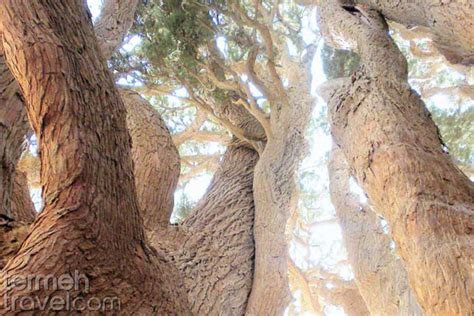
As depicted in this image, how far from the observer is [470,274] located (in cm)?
142

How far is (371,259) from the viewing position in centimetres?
358

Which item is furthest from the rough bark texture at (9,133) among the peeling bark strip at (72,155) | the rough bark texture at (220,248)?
the rough bark texture at (220,248)

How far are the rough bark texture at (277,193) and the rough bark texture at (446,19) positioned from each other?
146 centimetres

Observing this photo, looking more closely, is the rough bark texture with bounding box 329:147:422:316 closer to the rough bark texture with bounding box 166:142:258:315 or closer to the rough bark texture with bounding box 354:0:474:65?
the rough bark texture with bounding box 166:142:258:315

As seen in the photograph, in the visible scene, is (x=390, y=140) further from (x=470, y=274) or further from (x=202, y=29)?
(x=202, y=29)

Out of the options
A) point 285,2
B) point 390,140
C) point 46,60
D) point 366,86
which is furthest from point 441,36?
point 285,2

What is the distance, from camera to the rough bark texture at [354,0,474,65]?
78.2 inches

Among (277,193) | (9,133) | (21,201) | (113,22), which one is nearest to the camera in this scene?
(9,133)

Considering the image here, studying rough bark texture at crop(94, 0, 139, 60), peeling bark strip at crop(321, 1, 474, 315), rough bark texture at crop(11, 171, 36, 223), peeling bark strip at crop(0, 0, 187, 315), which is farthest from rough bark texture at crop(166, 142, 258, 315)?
rough bark texture at crop(94, 0, 139, 60)

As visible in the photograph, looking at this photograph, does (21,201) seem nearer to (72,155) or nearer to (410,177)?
(72,155)

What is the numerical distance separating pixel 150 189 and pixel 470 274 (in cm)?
206

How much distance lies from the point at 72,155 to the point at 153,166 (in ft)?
4.95

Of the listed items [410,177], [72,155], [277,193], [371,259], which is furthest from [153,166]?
[410,177]

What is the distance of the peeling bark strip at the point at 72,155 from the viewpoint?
5.30 feet
